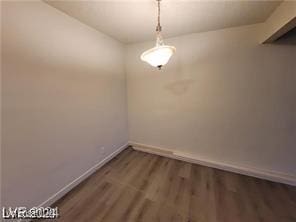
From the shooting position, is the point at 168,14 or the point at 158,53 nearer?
the point at 158,53

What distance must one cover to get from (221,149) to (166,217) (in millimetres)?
1548

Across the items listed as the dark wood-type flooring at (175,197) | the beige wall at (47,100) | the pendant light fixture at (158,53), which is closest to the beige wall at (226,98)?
the dark wood-type flooring at (175,197)

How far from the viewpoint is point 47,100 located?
5.66ft

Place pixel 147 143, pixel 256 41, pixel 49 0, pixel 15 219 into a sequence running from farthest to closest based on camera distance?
pixel 147 143, pixel 256 41, pixel 49 0, pixel 15 219

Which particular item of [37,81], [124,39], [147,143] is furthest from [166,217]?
[124,39]

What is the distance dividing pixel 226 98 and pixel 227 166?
1170mm

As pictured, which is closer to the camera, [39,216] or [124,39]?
[39,216]

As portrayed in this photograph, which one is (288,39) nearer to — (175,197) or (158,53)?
(158,53)

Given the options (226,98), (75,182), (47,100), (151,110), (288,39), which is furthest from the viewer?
(151,110)

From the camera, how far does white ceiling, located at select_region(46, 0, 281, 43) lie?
1.67m

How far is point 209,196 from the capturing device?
6.29 feet

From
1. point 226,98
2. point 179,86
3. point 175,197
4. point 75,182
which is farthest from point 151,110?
point 75,182

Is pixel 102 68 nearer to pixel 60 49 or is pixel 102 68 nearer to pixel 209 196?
pixel 60 49

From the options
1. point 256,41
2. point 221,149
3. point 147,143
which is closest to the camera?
point 256,41
